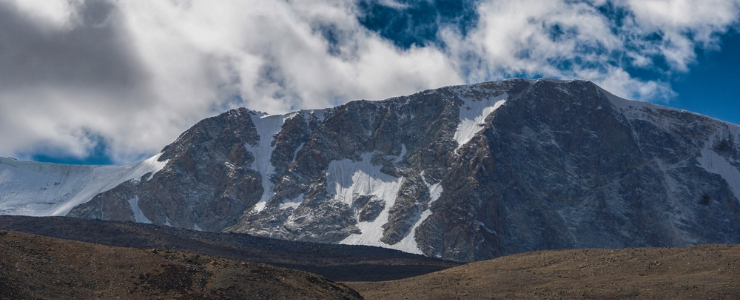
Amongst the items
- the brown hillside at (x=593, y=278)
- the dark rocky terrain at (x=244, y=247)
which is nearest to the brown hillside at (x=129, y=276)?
the brown hillside at (x=593, y=278)

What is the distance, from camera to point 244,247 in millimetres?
Answer: 164375

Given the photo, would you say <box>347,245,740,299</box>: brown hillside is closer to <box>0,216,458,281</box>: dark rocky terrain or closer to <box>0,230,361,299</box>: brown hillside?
<box>0,230,361,299</box>: brown hillside

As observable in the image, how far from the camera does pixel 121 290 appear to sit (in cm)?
5219

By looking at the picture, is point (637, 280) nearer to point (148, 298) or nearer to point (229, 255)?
point (148, 298)

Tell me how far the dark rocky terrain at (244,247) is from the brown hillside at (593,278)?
50.9 metres

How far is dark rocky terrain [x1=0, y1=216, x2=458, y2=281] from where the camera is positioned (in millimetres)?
143250

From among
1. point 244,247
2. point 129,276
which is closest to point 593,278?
point 129,276

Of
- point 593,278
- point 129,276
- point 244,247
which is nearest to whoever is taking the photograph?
point 129,276

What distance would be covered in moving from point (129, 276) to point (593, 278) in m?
44.0

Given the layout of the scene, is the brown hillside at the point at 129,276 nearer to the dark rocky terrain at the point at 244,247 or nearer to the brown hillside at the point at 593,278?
the brown hillside at the point at 593,278

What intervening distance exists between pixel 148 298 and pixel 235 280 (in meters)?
6.97

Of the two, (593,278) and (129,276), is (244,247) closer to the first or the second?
(593,278)

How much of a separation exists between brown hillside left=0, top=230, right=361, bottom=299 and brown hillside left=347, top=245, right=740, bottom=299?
19403mm

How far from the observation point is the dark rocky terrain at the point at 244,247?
143 m
